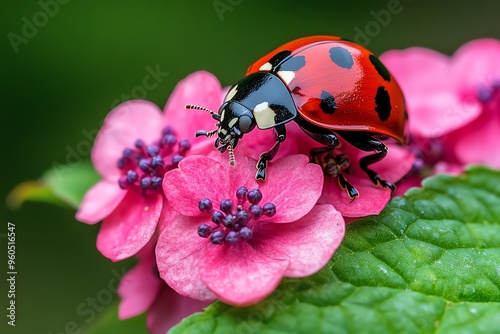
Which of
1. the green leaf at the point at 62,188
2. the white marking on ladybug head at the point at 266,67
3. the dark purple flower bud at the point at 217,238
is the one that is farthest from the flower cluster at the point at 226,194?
the green leaf at the point at 62,188

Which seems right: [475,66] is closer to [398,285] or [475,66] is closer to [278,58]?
[278,58]

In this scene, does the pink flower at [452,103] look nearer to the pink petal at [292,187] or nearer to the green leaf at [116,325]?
→ the pink petal at [292,187]

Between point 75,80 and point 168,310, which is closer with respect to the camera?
point 168,310

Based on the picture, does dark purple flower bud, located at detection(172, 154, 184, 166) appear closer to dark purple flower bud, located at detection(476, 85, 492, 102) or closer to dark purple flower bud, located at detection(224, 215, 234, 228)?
dark purple flower bud, located at detection(224, 215, 234, 228)

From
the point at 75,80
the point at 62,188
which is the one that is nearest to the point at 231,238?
the point at 62,188

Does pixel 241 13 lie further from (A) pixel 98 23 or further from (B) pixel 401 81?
(B) pixel 401 81
